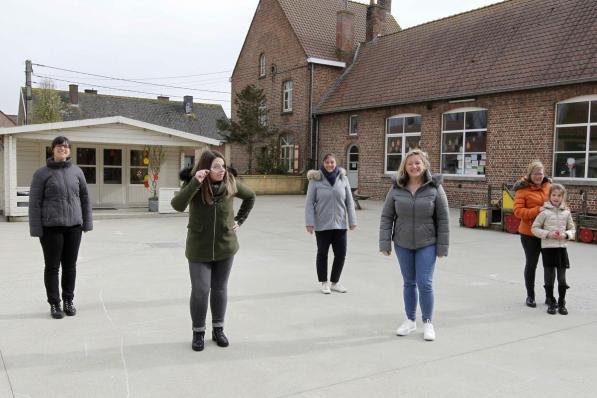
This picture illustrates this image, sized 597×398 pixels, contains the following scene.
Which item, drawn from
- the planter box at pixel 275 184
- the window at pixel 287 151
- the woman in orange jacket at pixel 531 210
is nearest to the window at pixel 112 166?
the planter box at pixel 275 184

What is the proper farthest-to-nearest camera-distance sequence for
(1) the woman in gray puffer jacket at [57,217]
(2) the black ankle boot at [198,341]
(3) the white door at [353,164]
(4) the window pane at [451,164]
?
(3) the white door at [353,164] < (4) the window pane at [451,164] < (1) the woman in gray puffer jacket at [57,217] < (2) the black ankle boot at [198,341]

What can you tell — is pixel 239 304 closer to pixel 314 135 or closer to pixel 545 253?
pixel 545 253

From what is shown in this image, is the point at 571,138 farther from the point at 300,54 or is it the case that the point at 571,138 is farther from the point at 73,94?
the point at 73,94

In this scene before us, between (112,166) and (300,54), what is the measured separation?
13.6 meters

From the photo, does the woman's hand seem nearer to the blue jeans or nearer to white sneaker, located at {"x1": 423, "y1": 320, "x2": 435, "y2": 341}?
the blue jeans

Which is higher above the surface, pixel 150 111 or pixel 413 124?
pixel 150 111

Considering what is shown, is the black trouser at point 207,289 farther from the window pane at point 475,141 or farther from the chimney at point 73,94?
the chimney at point 73,94

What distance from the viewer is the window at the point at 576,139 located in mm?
15891

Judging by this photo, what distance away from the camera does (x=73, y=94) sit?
47.8 metres

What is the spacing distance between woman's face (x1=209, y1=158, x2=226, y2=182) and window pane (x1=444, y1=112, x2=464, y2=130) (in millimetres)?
16923

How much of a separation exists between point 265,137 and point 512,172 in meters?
13.7

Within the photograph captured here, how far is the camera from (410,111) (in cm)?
2183

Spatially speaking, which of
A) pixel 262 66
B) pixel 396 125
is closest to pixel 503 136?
pixel 396 125

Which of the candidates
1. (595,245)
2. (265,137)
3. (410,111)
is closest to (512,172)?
(410,111)
